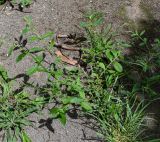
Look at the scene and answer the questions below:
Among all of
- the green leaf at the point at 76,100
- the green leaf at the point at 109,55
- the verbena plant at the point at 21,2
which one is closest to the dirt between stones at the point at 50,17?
the verbena plant at the point at 21,2

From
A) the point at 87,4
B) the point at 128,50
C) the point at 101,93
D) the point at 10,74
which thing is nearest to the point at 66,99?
the point at 101,93

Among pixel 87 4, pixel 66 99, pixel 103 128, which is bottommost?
pixel 103 128

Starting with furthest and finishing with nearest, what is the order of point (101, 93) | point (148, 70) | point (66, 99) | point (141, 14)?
point (141, 14)
point (148, 70)
point (101, 93)
point (66, 99)

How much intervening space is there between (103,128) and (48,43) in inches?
37.3

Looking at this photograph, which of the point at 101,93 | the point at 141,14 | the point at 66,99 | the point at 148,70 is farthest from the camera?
the point at 141,14

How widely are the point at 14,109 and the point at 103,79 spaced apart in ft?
2.43

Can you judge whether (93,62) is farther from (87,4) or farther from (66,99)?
(87,4)

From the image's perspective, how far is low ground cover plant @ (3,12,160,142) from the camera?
108 inches

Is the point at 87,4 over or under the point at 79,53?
over

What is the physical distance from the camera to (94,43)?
10.3 feet

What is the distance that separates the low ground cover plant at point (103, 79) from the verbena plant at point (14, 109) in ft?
0.44

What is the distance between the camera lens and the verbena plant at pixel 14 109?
275 centimetres

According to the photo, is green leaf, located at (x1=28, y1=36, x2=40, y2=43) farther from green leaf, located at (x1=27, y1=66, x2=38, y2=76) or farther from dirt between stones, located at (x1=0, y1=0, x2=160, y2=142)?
green leaf, located at (x1=27, y1=66, x2=38, y2=76)

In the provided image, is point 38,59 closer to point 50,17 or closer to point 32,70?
point 32,70
